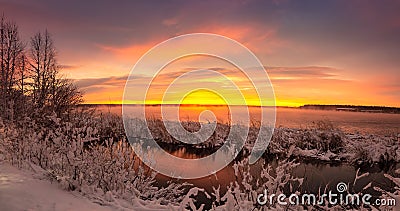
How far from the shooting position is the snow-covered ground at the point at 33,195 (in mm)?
4727

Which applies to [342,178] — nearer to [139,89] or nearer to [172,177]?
[172,177]

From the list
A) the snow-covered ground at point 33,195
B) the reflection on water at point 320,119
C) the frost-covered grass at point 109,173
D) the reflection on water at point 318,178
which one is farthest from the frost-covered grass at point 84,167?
the reflection on water at point 320,119

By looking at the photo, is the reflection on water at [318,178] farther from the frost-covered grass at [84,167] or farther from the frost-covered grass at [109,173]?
the frost-covered grass at [84,167]

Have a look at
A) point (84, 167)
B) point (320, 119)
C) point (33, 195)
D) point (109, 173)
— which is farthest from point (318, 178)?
point (320, 119)

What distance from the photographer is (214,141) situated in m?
18.6

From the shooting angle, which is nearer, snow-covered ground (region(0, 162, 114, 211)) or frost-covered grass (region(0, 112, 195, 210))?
snow-covered ground (region(0, 162, 114, 211))

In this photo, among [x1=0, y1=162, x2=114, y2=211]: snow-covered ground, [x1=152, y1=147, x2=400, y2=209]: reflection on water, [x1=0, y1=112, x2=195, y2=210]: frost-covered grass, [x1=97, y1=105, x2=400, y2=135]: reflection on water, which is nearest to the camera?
[x1=0, y1=162, x2=114, y2=211]: snow-covered ground

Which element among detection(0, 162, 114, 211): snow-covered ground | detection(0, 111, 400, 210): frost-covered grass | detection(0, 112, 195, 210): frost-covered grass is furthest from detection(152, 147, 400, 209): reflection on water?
detection(0, 162, 114, 211): snow-covered ground

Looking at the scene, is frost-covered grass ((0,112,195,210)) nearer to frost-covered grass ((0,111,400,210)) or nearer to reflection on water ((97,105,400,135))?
frost-covered grass ((0,111,400,210))

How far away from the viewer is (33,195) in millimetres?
5234

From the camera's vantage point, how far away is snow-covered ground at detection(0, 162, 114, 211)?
4727 millimetres

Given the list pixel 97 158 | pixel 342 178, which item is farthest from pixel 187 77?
pixel 342 178

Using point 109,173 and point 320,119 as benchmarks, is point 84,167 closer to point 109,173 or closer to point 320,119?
point 109,173

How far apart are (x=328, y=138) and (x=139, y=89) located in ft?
38.8
